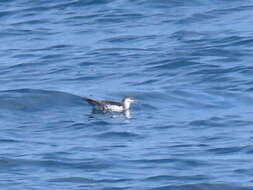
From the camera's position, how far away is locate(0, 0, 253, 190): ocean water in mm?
13812

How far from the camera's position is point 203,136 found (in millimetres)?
15875

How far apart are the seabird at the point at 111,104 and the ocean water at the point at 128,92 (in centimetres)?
20

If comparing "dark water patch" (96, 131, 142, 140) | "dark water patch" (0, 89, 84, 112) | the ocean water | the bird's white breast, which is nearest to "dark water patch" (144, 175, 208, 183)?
the ocean water

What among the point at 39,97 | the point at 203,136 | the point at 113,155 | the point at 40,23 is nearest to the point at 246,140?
the point at 203,136

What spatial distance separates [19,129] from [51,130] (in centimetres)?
54

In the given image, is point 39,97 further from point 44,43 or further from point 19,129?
point 44,43

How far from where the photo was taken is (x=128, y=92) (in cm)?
1956

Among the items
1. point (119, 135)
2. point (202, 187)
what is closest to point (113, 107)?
point (119, 135)

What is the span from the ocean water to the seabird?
0.20 metres

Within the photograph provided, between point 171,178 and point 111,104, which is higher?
point 111,104

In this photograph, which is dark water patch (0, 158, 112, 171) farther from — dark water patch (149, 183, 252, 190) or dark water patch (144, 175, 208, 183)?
dark water patch (149, 183, 252, 190)

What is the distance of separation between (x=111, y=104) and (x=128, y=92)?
1.52 metres

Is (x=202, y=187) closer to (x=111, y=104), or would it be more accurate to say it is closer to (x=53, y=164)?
A: (x=53, y=164)

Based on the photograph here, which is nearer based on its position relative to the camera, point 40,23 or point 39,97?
point 39,97
